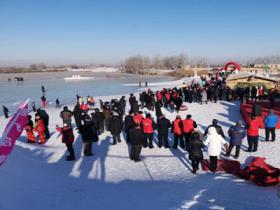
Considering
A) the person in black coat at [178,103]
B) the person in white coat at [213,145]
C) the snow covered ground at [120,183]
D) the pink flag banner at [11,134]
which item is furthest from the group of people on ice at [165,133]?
the person in black coat at [178,103]

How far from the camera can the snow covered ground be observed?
5891 millimetres

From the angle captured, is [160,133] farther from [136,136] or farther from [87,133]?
[87,133]

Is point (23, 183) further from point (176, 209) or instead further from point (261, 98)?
point (261, 98)

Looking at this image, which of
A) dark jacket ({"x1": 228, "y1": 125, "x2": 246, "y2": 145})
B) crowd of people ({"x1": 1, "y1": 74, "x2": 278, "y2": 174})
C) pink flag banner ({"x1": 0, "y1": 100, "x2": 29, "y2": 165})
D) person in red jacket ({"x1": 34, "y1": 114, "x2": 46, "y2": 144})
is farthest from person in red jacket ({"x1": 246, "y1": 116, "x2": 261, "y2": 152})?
person in red jacket ({"x1": 34, "y1": 114, "x2": 46, "y2": 144})

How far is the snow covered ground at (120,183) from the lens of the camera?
589cm

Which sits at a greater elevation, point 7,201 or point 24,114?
point 24,114

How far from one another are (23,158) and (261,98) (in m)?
16.7

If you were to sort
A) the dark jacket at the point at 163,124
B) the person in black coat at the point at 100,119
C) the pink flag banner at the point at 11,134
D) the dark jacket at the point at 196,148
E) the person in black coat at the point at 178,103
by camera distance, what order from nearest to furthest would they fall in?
the pink flag banner at the point at 11,134 < the dark jacket at the point at 196,148 < the dark jacket at the point at 163,124 < the person in black coat at the point at 100,119 < the person in black coat at the point at 178,103

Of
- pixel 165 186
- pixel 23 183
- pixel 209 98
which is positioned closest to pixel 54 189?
pixel 23 183

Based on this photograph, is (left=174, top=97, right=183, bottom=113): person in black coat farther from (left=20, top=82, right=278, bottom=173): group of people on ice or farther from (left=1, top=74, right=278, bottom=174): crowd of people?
(left=20, top=82, right=278, bottom=173): group of people on ice

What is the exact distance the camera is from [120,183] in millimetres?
7438

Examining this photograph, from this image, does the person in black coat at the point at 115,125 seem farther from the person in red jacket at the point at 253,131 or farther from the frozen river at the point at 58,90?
the frozen river at the point at 58,90

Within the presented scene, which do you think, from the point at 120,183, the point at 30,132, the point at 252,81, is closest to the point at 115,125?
the point at 30,132

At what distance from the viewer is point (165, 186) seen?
706 centimetres
